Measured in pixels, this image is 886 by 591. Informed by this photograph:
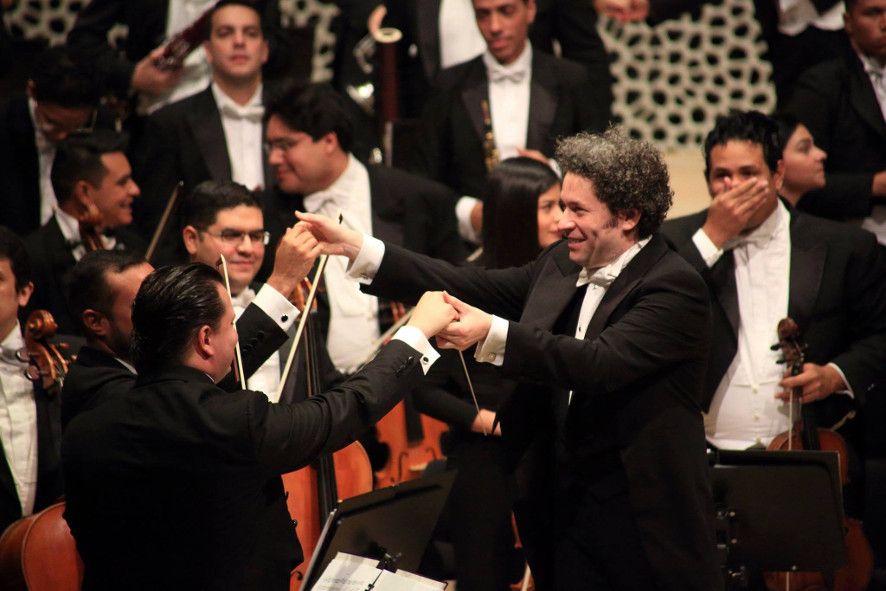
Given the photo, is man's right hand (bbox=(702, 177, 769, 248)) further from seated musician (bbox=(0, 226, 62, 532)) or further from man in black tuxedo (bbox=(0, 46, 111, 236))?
man in black tuxedo (bbox=(0, 46, 111, 236))

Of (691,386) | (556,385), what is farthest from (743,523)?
(556,385)

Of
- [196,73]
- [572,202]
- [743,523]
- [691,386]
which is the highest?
[196,73]

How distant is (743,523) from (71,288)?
6.43ft

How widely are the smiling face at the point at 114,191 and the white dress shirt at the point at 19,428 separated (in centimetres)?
106

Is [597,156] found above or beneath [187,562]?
above

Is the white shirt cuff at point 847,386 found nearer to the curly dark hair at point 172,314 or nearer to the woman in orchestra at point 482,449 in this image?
the woman in orchestra at point 482,449

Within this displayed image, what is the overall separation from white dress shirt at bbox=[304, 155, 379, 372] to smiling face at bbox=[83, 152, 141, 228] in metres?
0.67

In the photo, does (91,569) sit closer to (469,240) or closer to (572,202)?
(572,202)

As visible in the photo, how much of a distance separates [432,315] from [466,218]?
6.79 ft

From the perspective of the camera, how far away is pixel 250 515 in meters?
2.52

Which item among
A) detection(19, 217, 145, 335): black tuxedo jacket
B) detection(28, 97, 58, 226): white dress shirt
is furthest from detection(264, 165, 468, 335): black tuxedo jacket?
detection(28, 97, 58, 226): white dress shirt

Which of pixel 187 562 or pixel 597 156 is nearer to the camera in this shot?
pixel 187 562

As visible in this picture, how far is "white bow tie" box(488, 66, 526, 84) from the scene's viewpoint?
16.7 ft

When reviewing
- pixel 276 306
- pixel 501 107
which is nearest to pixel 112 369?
pixel 276 306
